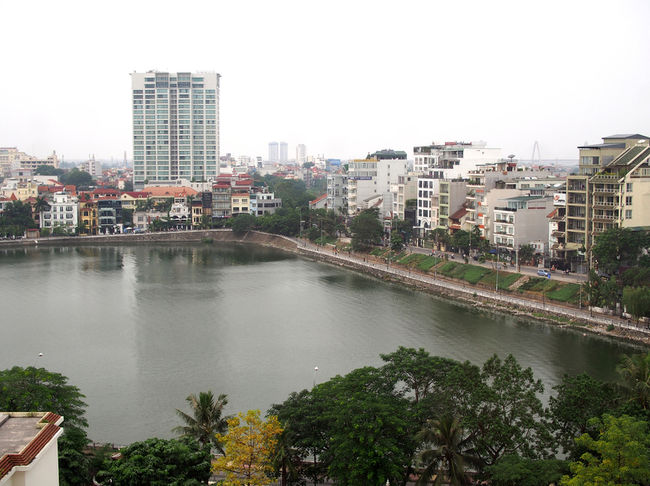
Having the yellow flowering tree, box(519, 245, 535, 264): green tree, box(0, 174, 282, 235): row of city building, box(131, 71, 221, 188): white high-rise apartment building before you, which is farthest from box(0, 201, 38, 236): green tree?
the yellow flowering tree

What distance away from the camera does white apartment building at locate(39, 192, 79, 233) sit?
35.9 meters

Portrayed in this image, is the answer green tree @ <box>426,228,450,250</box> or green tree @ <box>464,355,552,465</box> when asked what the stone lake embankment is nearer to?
green tree @ <box>426,228,450,250</box>

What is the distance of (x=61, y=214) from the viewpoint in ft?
119

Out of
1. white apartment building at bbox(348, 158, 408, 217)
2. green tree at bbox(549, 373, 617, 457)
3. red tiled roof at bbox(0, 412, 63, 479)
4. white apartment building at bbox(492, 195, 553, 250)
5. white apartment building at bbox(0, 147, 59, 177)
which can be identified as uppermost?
white apartment building at bbox(0, 147, 59, 177)

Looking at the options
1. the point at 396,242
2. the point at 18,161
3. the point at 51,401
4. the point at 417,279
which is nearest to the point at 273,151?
the point at 18,161

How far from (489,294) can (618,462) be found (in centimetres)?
1347

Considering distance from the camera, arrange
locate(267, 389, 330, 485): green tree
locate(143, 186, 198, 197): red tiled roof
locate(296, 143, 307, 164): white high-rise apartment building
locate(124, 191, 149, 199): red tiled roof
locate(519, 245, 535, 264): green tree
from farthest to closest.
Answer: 1. locate(296, 143, 307, 164): white high-rise apartment building
2. locate(143, 186, 198, 197): red tiled roof
3. locate(124, 191, 149, 199): red tiled roof
4. locate(519, 245, 535, 264): green tree
5. locate(267, 389, 330, 485): green tree

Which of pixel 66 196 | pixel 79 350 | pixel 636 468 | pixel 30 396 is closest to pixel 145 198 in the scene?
pixel 66 196

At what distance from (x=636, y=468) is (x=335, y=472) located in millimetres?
2751

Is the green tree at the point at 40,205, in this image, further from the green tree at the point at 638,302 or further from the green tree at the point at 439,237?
the green tree at the point at 638,302

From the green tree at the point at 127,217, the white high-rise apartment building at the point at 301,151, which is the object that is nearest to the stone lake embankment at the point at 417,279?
the green tree at the point at 127,217

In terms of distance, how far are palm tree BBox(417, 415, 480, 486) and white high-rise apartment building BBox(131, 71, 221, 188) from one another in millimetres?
47242

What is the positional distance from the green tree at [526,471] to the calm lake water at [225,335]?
4.98m

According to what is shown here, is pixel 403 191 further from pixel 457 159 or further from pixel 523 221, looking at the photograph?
pixel 523 221
